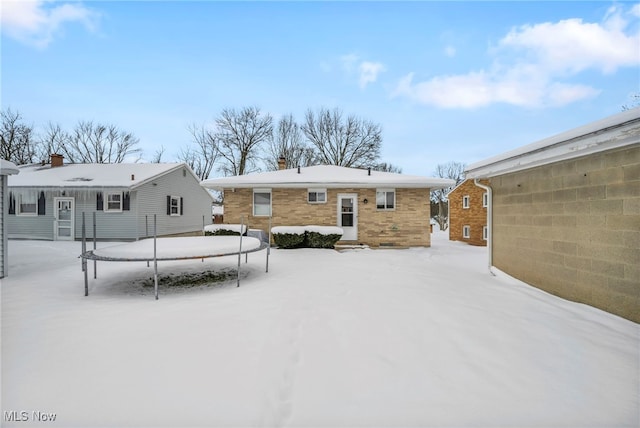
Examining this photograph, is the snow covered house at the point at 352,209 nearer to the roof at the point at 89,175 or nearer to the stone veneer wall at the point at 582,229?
the roof at the point at 89,175

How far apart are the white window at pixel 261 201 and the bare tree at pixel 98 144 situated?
94.5 ft

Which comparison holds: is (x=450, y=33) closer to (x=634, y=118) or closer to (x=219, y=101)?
(x=634, y=118)

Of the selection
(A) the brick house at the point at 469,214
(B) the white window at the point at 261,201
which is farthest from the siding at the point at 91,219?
(A) the brick house at the point at 469,214

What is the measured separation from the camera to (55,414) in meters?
2.15

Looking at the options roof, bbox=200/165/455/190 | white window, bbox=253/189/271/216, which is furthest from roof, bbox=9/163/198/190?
white window, bbox=253/189/271/216

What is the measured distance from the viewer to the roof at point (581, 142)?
3.40 m

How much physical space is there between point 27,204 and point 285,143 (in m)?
20.5

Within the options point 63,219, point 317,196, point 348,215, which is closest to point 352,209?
point 348,215

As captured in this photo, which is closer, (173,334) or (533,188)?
(173,334)

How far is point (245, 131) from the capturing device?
30.3m

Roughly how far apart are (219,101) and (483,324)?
32.5 metres

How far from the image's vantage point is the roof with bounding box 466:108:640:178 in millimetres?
3400

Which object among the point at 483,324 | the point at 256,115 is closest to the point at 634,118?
the point at 483,324

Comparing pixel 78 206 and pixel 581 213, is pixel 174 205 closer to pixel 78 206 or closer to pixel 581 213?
pixel 78 206
